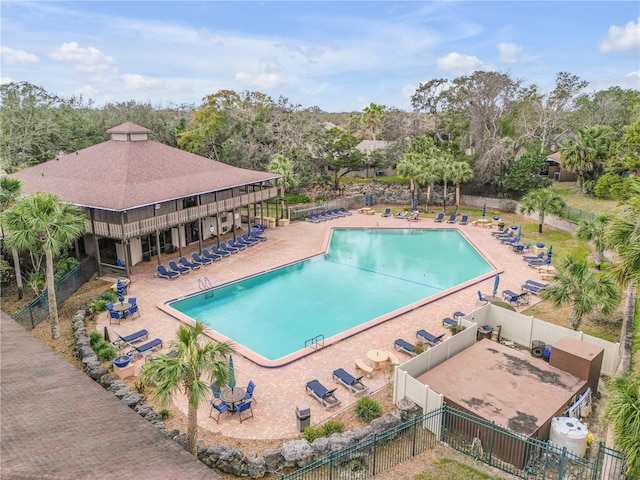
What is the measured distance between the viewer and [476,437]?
10.7m

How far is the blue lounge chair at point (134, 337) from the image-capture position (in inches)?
611

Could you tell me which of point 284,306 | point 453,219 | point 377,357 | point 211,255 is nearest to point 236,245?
point 211,255

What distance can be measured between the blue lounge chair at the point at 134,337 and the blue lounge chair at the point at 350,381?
23.7 feet

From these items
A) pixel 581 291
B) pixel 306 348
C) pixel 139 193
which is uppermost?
pixel 139 193

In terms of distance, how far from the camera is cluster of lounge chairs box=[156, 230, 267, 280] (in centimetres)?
2311

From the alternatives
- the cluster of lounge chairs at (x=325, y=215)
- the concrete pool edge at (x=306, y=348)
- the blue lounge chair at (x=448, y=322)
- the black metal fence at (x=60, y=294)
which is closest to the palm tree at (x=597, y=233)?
the concrete pool edge at (x=306, y=348)

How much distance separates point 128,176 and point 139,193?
2.11 meters

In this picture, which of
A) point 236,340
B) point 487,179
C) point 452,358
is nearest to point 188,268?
point 236,340

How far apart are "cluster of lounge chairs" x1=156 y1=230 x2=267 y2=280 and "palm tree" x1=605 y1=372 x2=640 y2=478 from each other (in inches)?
785

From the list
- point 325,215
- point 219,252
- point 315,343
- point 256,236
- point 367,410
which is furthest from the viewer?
point 325,215

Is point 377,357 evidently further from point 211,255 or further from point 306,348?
point 211,255

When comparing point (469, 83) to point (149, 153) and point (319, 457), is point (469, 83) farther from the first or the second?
point (319, 457)

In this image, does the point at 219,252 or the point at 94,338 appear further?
the point at 219,252

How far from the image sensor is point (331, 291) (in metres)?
22.7
